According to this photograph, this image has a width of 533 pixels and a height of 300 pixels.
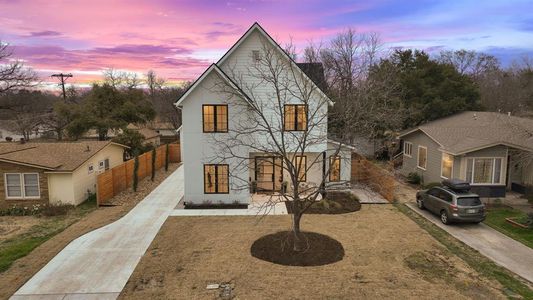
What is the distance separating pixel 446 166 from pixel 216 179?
14.8 metres

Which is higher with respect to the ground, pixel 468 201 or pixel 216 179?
pixel 216 179

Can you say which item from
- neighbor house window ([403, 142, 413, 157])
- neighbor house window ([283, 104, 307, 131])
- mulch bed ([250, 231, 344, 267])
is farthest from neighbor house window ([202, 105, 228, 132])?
neighbor house window ([403, 142, 413, 157])

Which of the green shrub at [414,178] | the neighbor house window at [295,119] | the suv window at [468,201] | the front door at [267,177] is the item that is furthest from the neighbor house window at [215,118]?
the green shrub at [414,178]

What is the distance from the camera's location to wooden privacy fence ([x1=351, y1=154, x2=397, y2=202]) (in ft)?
70.3

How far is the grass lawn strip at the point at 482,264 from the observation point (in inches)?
417

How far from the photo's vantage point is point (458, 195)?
53.3ft

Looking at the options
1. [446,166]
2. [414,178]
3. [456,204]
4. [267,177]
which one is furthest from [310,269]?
[414,178]

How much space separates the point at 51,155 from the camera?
20.4m

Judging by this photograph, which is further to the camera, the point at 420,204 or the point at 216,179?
the point at 216,179

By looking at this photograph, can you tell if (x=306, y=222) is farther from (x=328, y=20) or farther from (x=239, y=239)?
(x=328, y=20)

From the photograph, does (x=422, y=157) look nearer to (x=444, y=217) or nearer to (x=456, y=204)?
(x=444, y=217)

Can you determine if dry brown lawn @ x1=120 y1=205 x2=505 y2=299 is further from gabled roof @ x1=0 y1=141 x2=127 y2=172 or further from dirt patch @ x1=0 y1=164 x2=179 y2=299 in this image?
gabled roof @ x1=0 y1=141 x2=127 y2=172

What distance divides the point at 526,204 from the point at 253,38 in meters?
18.7

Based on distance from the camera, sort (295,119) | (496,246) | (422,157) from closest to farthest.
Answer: (496,246) < (295,119) < (422,157)
